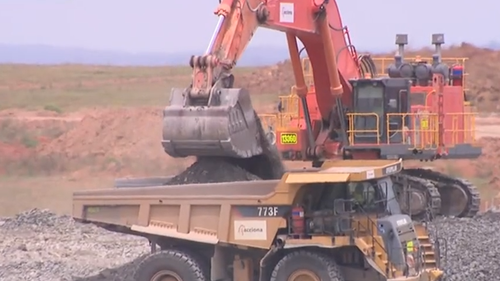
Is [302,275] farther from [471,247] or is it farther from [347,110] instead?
[347,110]

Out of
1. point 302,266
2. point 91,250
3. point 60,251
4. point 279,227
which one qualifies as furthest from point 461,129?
point 302,266

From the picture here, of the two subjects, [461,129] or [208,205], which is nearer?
[208,205]

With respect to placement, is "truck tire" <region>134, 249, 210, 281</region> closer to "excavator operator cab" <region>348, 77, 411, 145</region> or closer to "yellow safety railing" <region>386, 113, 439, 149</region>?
"excavator operator cab" <region>348, 77, 411, 145</region>

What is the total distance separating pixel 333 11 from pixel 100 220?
7198mm

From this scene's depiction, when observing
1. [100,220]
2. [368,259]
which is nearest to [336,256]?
[368,259]

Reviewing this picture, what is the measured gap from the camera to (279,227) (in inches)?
574

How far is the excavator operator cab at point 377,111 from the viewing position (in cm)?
2169

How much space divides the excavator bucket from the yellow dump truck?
0.86 m

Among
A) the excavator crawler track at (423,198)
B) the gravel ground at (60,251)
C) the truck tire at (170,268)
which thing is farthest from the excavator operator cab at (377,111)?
the truck tire at (170,268)

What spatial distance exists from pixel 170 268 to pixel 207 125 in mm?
1906

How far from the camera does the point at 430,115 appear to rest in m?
22.1

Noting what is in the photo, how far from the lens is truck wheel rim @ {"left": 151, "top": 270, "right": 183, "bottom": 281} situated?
15.0 meters

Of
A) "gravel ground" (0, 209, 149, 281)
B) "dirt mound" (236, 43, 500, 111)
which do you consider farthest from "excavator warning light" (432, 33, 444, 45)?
"dirt mound" (236, 43, 500, 111)

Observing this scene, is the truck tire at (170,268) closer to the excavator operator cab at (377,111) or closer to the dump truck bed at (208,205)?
the dump truck bed at (208,205)
